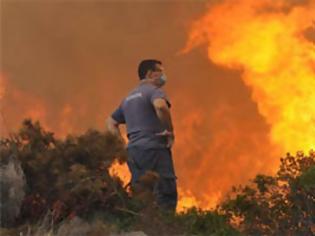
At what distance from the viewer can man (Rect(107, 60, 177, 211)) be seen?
9.40m

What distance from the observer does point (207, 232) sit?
7379 mm

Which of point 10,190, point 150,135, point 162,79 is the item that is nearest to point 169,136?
point 150,135

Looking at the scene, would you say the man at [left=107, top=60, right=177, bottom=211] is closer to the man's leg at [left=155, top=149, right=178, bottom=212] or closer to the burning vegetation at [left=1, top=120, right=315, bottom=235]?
the man's leg at [left=155, top=149, right=178, bottom=212]

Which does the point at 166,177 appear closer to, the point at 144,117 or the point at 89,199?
the point at 144,117

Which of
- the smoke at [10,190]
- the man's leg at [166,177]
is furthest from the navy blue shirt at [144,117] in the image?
the smoke at [10,190]

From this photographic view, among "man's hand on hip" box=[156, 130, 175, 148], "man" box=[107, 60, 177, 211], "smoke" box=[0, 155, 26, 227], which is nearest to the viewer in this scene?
"smoke" box=[0, 155, 26, 227]

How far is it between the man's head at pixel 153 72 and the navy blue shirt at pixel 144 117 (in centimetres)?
19

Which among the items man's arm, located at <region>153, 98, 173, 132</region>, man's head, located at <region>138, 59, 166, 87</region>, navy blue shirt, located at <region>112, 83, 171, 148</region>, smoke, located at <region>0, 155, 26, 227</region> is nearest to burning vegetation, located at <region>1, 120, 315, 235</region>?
smoke, located at <region>0, 155, 26, 227</region>

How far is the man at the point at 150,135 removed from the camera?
940 cm

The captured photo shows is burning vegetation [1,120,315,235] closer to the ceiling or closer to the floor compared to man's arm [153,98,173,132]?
closer to the floor

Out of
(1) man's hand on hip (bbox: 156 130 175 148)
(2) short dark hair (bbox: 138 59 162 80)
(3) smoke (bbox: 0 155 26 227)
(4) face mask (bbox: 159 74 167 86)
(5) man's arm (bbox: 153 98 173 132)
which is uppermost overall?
(2) short dark hair (bbox: 138 59 162 80)

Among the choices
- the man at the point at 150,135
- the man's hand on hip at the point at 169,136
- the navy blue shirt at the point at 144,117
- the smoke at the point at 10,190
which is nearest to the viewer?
the smoke at the point at 10,190

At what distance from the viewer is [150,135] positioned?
9.67m

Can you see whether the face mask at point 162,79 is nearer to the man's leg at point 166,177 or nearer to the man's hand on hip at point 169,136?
the man's hand on hip at point 169,136
